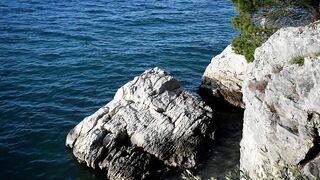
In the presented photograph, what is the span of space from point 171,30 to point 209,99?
59.9ft

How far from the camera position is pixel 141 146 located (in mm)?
27281

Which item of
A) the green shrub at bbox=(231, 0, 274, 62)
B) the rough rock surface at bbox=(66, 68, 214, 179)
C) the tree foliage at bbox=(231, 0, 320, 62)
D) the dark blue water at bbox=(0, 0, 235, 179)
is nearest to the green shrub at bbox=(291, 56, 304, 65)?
the tree foliage at bbox=(231, 0, 320, 62)

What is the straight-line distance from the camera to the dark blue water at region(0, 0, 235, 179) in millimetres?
29875

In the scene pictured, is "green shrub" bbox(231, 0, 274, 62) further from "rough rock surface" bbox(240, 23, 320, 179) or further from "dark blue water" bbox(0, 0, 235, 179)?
"dark blue water" bbox(0, 0, 235, 179)

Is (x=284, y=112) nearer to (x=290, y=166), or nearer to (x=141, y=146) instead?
(x=290, y=166)

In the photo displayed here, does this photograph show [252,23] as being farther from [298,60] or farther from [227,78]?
[298,60]

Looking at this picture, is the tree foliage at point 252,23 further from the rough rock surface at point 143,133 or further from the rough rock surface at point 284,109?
the rough rock surface at point 143,133

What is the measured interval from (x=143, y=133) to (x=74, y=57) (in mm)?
19082

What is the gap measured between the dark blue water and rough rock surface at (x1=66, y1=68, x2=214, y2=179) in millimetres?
1579

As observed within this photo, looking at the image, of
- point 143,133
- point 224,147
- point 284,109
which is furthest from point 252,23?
point 284,109

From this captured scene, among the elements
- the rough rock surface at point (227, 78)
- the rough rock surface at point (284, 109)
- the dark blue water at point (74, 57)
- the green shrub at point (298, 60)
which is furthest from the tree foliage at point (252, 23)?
the dark blue water at point (74, 57)

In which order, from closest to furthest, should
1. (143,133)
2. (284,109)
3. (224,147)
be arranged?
(284,109)
(143,133)
(224,147)

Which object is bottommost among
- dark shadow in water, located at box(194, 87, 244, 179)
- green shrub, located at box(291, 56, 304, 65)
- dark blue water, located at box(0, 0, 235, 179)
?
dark shadow in water, located at box(194, 87, 244, 179)

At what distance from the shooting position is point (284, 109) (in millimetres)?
19359
